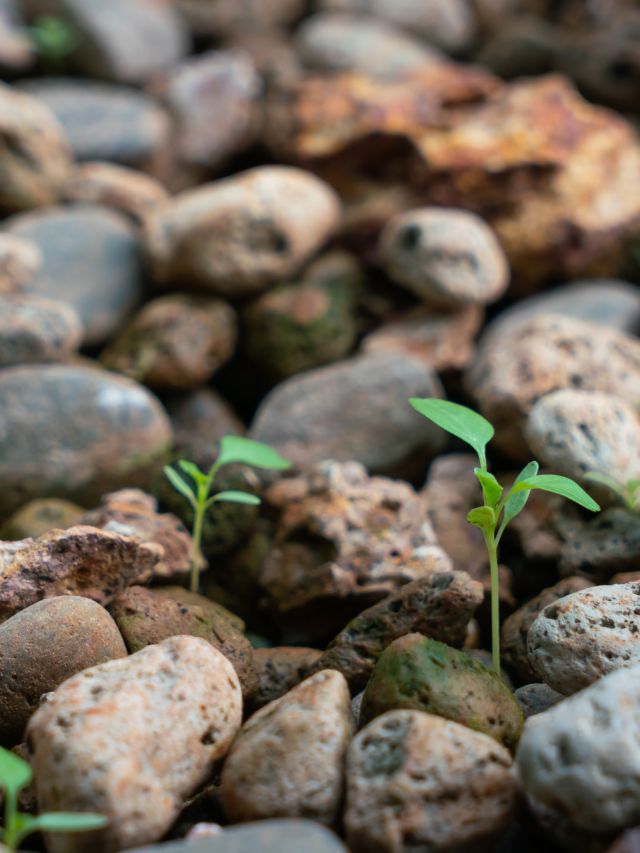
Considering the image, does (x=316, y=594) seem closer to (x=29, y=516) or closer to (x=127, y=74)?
(x=29, y=516)

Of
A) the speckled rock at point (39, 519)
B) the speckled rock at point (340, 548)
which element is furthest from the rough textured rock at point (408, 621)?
the speckled rock at point (39, 519)

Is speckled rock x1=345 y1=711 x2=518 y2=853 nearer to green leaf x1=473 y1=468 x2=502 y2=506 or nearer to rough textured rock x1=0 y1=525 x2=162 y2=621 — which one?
green leaf x1=473 y1=468 x2=502 y2=506

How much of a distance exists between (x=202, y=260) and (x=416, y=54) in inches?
85.5

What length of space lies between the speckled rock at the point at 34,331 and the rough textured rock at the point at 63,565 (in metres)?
1.10

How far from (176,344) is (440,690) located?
1945 millimetres

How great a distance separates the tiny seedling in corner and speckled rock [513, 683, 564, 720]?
97 millimetres

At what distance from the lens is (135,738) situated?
1572 millimetres

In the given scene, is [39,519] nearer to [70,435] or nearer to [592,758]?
[70,435]

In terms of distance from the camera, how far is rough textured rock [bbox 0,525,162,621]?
2061mm

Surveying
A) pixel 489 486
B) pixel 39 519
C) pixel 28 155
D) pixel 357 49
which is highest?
pixel 357 49

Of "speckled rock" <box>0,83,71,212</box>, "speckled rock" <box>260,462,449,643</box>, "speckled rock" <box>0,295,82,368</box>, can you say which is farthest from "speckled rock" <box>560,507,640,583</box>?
"speckled rock" <box>0,83,71,212</box>

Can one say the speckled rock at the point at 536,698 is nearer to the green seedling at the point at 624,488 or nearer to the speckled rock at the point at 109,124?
the green seedling at the point at 624,488

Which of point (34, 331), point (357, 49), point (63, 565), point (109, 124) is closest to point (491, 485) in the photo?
point (63, 565)

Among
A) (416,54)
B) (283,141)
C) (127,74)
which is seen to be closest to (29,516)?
(283,141)
